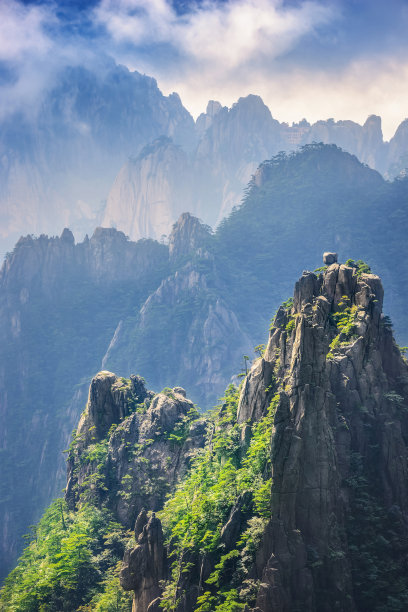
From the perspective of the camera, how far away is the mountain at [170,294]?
151m

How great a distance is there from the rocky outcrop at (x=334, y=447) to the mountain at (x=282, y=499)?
0.22ft

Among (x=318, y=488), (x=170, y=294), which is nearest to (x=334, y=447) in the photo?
(x=318, y=488)

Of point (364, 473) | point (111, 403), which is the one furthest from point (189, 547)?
point (111, 403)

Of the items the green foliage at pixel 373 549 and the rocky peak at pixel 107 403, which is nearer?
the green foliage at pixel 373 549

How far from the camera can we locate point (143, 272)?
18000cm

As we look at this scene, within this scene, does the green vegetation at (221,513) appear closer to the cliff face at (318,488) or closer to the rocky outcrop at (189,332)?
the cliff face at (318,488)

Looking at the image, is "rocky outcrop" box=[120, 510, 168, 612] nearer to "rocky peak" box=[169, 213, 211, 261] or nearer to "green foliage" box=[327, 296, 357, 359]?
"green foliage" box=[327, 296, 357, 359]

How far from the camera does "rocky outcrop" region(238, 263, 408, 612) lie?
1366 inches

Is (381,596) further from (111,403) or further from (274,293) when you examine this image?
(274,293)

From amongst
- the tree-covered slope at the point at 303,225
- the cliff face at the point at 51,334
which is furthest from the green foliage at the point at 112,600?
the tree-covered slope at the point at 303,225

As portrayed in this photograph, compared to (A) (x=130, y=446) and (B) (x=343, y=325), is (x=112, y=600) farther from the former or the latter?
(B) (x=343, y=325)

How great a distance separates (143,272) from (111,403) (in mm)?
115052

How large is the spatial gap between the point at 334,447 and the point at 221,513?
7.75 metres

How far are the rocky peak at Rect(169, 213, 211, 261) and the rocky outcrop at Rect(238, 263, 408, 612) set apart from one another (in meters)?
126
